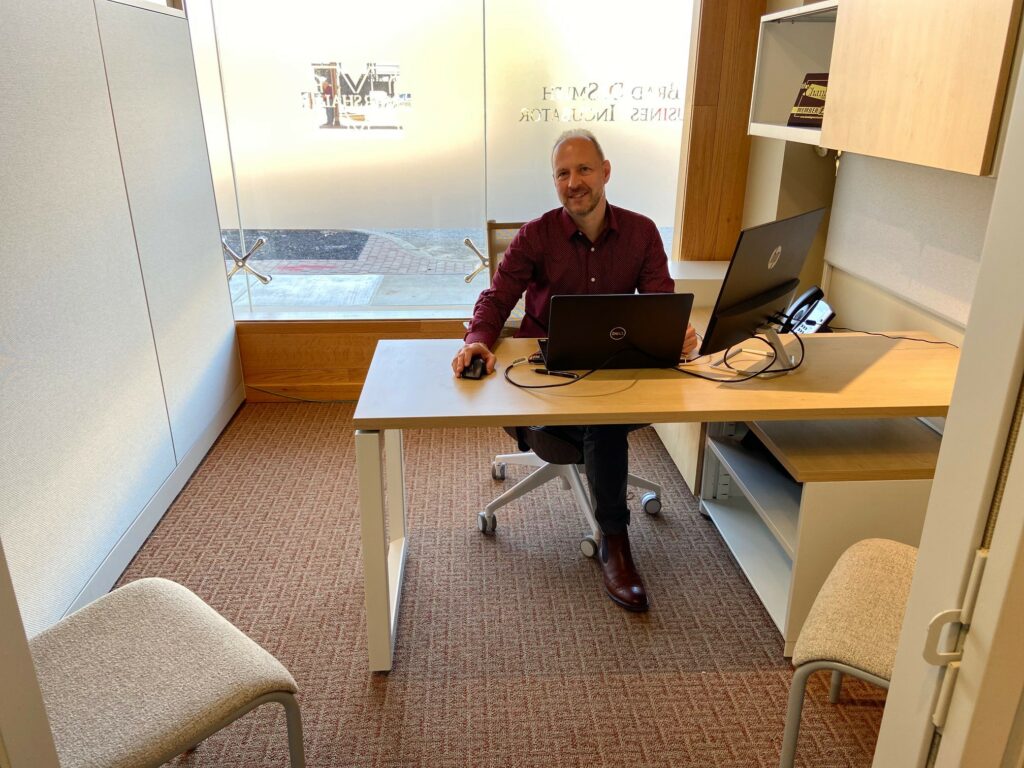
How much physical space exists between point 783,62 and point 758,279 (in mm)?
1208

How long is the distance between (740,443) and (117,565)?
2.08 m

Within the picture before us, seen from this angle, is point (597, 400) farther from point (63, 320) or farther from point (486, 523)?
point (63, 320)

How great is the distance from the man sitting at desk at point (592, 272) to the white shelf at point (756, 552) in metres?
0.36

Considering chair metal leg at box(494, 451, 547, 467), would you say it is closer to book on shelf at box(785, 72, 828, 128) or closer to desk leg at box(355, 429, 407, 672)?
desk leg at box(355, 429, 407, 672)

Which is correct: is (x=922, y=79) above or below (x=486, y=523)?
above

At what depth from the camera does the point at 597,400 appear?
1931 mm

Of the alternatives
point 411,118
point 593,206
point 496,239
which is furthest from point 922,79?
point 411,118

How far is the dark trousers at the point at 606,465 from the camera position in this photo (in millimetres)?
2371

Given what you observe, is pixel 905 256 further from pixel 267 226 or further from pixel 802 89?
pixel 267 226

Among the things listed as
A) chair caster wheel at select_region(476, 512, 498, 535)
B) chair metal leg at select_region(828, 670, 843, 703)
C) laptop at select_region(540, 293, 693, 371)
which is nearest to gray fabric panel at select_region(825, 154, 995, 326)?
laptop at select_region(540, 293, 693, 371)

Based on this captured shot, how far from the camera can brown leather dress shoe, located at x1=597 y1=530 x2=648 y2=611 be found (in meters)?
2.30

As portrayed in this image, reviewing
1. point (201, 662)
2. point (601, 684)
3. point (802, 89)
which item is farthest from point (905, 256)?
point (201, 662)

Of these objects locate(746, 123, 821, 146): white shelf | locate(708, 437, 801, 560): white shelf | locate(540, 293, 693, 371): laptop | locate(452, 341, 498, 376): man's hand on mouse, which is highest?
locate(746, 123, 821, 146): white shelf

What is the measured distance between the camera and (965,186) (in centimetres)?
216
